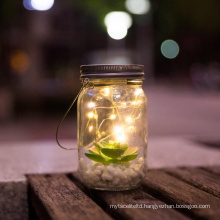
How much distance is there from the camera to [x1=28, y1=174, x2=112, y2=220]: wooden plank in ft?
4.33

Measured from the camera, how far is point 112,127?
5.81ft

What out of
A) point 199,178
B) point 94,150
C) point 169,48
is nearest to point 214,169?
point 199,178

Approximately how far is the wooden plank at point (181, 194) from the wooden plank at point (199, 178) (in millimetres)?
39

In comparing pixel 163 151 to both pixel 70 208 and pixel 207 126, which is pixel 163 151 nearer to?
pixel 70 208

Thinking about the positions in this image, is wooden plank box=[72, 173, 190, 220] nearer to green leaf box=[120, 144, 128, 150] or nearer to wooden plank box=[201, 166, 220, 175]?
green leaf box=[120, 144, 128, 150]

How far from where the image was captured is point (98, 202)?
1.58 m

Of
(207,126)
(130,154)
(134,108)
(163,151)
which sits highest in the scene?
(134,108)

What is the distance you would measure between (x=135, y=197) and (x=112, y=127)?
34 centimetres

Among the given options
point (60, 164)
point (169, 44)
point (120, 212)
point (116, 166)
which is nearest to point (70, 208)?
point (120, 212)

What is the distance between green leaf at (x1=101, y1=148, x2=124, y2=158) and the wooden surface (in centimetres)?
13

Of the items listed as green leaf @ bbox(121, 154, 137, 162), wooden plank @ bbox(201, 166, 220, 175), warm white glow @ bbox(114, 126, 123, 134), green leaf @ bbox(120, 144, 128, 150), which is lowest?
wooden plank @ bbox(201, 166, 220, 175)

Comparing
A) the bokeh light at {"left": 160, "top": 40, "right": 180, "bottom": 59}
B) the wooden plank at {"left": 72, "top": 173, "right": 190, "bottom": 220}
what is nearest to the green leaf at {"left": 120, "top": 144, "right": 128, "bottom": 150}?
the wooden plank at {"left": 72, "top": 173, "right": 190, "bottom": 220}

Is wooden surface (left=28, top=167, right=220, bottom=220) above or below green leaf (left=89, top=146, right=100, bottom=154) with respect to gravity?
below

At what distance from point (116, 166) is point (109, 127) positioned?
20 cm
